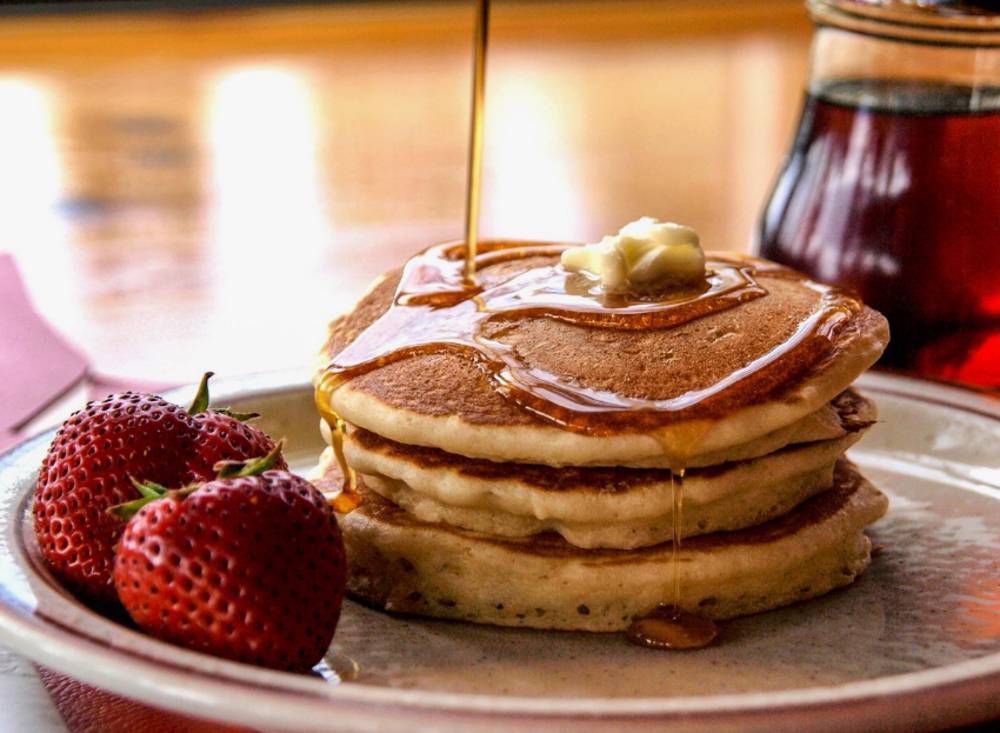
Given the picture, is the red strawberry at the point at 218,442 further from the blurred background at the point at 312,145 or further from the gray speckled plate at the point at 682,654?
the blurred background at the point at 312,145

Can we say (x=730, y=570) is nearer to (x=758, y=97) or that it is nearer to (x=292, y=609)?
(x=292, y=609)

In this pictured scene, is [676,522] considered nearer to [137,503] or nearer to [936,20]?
[137,503]

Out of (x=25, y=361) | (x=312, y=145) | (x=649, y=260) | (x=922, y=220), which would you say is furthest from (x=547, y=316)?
(x=312, y=145)

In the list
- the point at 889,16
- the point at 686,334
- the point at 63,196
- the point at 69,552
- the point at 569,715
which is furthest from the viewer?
the point at 63,196

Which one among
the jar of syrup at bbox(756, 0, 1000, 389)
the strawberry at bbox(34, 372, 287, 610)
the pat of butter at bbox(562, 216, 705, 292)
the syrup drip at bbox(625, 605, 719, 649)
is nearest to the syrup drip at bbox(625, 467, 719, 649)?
the syrup drip at bbox(625, 605, 719, 649)

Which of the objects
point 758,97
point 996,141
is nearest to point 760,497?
point 996,141
